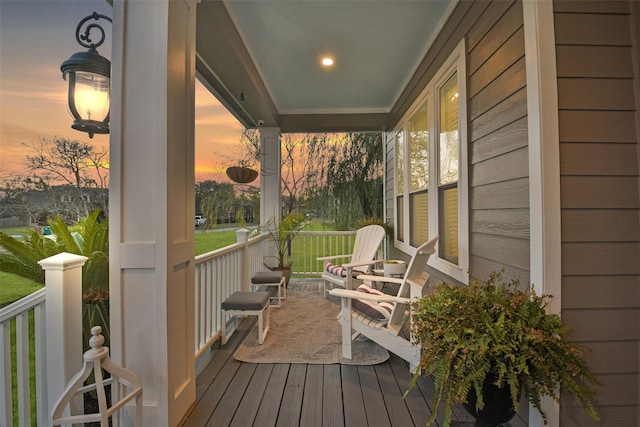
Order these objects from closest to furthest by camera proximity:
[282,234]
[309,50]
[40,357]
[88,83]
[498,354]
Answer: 1. [498,354]
2. [40,357]
3. [88,83]
4. [309,50]
5. [282,234]

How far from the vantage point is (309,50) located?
3342 millimetres

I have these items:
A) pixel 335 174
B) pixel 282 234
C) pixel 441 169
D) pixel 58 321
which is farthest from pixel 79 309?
pixel 335 174

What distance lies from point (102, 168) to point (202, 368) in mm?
1635

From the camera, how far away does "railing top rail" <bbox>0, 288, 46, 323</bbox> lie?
1362 mm

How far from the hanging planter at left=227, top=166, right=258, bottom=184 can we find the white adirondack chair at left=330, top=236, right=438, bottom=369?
250 centimetres

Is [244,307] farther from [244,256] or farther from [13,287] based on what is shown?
[13,287]

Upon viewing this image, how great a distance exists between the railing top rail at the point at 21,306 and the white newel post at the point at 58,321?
0.24 feet

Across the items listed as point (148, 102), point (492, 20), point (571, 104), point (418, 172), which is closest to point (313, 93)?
point (418, 172)

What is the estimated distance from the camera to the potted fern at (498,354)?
4.32ft

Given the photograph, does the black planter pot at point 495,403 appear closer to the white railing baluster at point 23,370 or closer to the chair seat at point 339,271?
the white railing baluster at point 23,370

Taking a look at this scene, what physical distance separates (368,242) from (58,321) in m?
3.69

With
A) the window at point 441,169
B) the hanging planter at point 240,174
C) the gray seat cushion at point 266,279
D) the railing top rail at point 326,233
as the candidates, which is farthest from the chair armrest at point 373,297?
the railing top rail at point 326,233

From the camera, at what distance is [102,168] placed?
6.61 feet

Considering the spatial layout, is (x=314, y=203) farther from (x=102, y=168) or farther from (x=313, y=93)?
(x=102, y=168)
